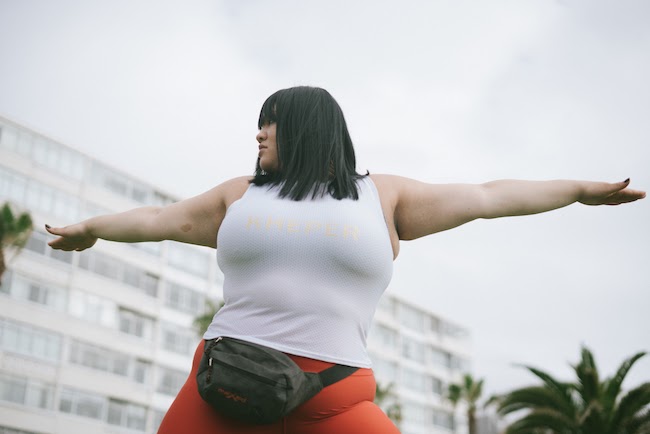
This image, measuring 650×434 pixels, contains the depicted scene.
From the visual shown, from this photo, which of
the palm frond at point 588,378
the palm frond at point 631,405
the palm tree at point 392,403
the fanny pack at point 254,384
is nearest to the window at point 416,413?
the palm tree at point 392,403

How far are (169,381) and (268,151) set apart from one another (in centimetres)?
4825

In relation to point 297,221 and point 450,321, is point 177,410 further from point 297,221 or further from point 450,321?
point 450,321

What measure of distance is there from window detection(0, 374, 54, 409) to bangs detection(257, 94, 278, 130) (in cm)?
4072

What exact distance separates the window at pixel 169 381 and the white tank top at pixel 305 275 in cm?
4708

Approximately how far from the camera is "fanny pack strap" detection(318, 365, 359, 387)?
2332 millimetres

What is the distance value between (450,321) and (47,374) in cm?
4388

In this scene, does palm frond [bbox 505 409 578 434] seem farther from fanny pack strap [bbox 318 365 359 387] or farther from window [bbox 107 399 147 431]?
window [bbox 107 399 147 431]

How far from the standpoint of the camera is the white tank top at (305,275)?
237 centimetres

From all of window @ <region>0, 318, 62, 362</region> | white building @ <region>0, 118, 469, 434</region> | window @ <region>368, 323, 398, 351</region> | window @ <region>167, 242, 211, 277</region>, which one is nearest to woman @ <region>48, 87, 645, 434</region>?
white building @ <region>0, 118, 469, 434</region>

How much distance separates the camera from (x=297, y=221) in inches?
97.7

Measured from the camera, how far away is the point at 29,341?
137ft

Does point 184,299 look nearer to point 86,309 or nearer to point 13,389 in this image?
point 86,309

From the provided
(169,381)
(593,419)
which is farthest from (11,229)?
(593,419)

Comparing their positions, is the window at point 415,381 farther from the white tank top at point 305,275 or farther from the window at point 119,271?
the white tank top at point 305,275
